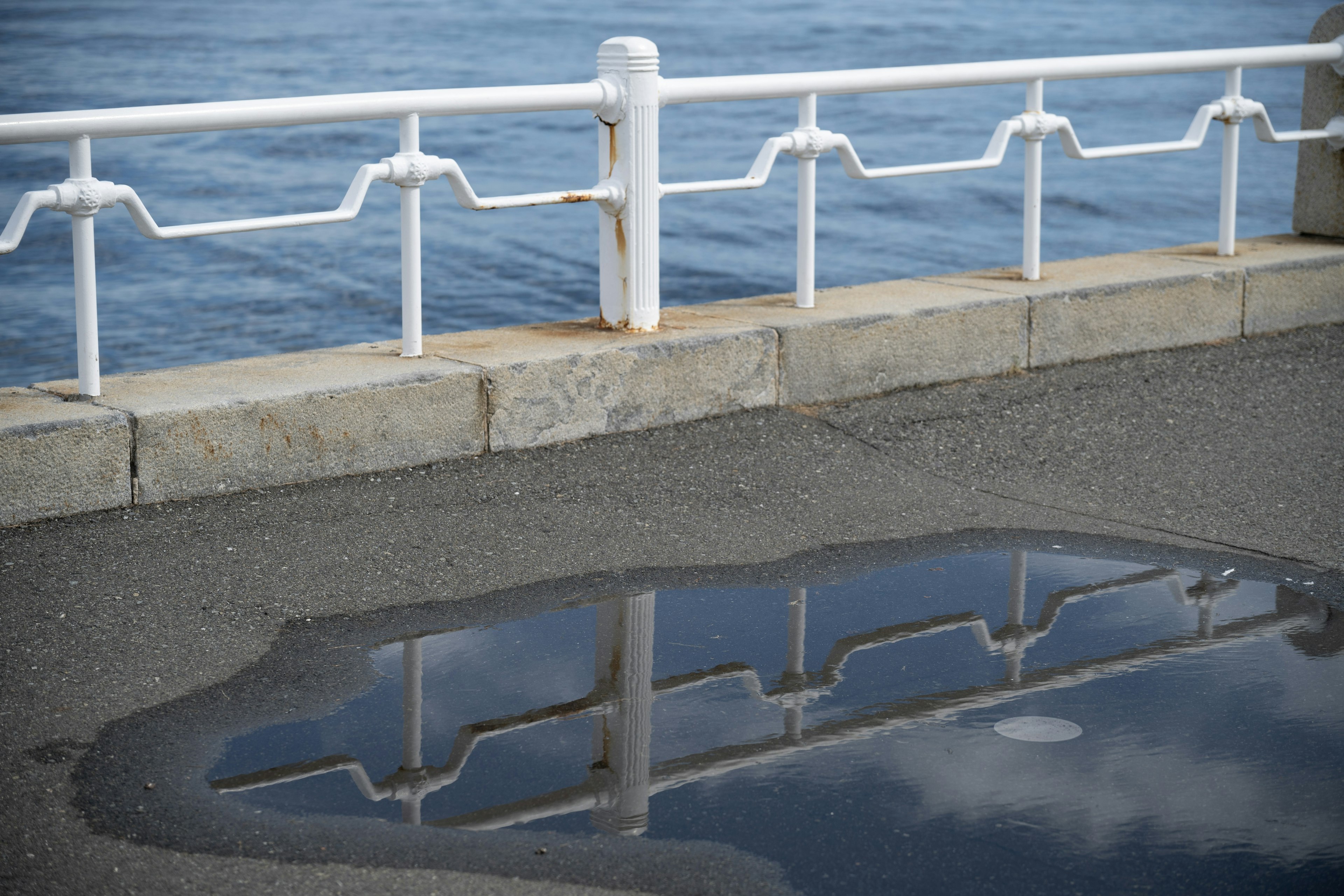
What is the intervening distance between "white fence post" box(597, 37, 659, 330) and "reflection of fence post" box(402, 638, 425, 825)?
7.68 ft

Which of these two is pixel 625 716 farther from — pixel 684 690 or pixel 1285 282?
pixel 1285 282

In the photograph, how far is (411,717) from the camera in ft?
11.3

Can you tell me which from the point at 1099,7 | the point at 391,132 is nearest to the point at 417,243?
the point at 391,132

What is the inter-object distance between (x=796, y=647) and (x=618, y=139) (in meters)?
2.61

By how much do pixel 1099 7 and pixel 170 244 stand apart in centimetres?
5075

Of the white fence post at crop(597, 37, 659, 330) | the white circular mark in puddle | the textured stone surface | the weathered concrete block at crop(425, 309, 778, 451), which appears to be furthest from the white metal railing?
the white circular mark in puddle

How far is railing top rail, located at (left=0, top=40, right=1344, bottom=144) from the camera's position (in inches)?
183

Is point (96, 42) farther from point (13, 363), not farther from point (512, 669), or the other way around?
point (512, 669)

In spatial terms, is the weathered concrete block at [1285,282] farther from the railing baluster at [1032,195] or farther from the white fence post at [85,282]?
the white fence post at [85,282]

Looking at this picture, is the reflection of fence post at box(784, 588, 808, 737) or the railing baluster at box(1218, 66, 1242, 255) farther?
the railing baluster at box(1218, 66, 1242, 255)

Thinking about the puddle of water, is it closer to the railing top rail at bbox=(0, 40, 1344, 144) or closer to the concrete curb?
the concrete curb

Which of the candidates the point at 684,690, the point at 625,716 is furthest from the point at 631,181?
the point at 625,716

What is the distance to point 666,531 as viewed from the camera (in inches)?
185

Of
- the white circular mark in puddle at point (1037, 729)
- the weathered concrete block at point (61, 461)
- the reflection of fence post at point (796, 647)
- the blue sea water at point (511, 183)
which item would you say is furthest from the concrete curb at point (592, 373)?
the blue sea water at point (511, 183)
